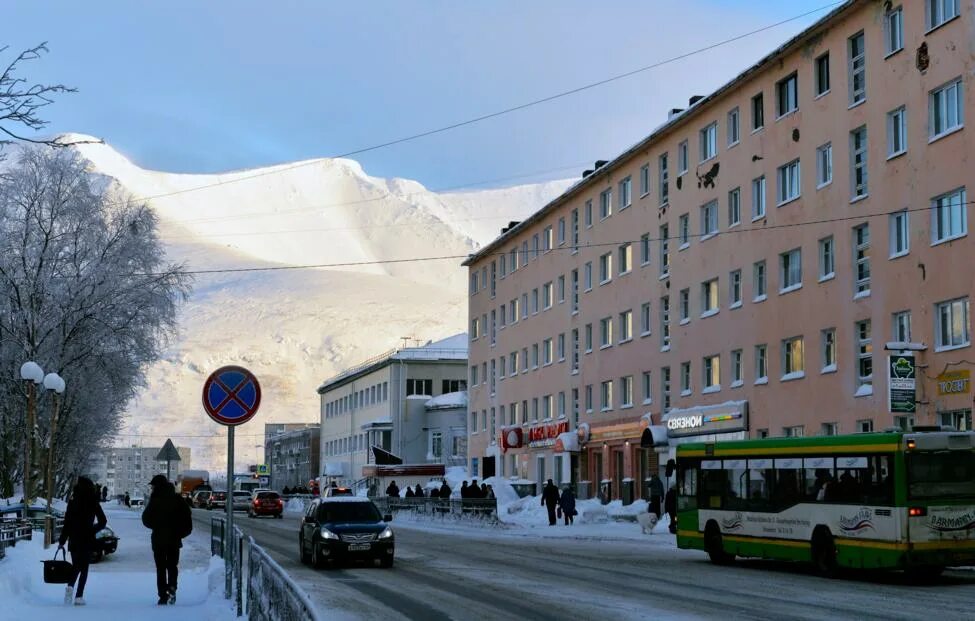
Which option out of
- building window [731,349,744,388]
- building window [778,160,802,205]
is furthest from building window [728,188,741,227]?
building window [731,349,744,388]

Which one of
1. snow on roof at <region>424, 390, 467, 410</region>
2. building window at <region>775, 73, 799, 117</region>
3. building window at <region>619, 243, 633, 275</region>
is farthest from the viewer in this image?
snow on roof at <region>424, 390, 467, 410</region>

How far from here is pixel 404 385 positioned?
357 ft

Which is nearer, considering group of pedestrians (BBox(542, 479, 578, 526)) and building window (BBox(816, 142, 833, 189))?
building window (BBox(816, 142, 833, 189))

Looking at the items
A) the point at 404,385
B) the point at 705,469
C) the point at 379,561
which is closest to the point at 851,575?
the point at 705,469

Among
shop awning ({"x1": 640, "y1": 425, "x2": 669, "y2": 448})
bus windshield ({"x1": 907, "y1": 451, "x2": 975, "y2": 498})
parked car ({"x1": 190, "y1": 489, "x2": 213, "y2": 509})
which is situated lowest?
parked car ({"x1": 190, "y1": 489, "x2": 213, "y2": 509})

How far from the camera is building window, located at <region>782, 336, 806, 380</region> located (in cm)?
4456

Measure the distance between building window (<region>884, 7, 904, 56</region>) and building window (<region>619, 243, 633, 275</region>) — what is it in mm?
22659

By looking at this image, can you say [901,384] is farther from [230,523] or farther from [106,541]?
[230,523]

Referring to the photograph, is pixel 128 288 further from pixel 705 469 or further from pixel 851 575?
pixel 851 575

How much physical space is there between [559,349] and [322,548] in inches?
1790

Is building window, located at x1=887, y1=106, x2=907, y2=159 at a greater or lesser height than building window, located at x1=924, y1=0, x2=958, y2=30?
lesser

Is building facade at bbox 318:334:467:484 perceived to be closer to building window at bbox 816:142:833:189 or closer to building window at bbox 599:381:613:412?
building window at bbox 599:381:613:412

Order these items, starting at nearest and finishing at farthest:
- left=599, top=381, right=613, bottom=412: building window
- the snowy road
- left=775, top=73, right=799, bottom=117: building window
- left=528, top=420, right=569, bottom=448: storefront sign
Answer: the snowy road < left=775, top=73, right=799, bottom=117: building window < left=599, top=381, right=613, bottom=412: building window < left=528, top=420, right=569, bottom=448: storefront sign

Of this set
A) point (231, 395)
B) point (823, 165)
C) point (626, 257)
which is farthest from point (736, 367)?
point (231, 395)
